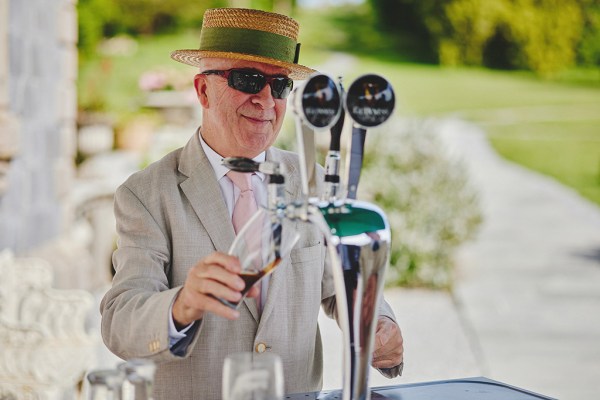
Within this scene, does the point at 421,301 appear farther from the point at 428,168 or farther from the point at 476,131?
the point at 476,131

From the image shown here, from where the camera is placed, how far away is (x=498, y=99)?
90.9 feet

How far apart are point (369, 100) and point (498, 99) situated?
88.1 feet

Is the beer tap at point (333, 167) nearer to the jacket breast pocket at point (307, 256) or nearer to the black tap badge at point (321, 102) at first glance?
the black tap badge at point (321, 102)

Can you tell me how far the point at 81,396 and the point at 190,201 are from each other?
2.59m

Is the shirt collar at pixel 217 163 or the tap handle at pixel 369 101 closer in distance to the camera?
the tap handle at pixel 369 101

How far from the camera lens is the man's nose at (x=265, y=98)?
7.42 ft

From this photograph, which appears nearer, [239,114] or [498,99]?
[239,114]

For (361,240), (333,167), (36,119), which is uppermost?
(333,167)

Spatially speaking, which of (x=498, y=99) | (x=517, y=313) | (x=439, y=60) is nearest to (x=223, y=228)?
(x=517, y=313)

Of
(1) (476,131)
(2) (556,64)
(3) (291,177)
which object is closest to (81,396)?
(3) (291,177)

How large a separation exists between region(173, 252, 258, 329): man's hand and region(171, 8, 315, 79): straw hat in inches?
28.5

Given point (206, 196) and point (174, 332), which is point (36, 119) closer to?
point (206, 196)

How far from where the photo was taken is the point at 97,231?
746cm

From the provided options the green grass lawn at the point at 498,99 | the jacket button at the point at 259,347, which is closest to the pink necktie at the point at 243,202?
the jacket button at the point at 259,347
